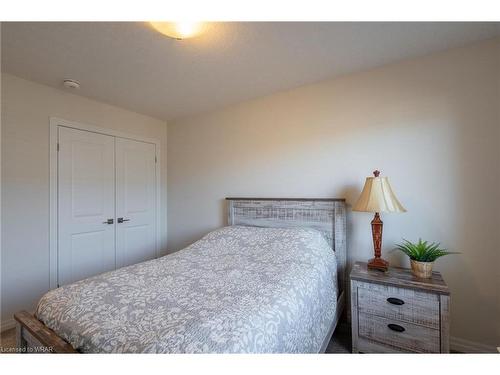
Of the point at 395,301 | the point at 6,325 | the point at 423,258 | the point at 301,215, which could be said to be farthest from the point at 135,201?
the point at 423,258

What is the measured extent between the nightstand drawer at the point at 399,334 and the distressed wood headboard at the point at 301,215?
502 millimetres

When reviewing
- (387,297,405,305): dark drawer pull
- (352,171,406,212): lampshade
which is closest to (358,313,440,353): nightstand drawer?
(387,297,405,305): dark drawer pull

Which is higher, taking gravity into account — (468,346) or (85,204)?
(85,204)

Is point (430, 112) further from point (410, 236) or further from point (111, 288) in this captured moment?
point (111, 288)

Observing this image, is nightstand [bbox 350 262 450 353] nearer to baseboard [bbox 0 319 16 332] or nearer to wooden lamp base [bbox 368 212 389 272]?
wooden lamp base [bbox 368 212 389 272]

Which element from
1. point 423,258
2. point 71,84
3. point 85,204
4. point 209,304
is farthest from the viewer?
point 85,204

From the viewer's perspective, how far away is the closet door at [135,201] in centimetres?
284

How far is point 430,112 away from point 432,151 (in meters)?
0.31

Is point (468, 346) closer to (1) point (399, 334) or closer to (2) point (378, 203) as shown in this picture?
(1) point (399, 334)

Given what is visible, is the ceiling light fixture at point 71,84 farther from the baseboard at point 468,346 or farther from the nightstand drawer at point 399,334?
the baseboard at point 468,346

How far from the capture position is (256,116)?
8.63 feet

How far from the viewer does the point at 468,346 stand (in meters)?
1.68

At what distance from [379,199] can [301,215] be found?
0.74 meters
